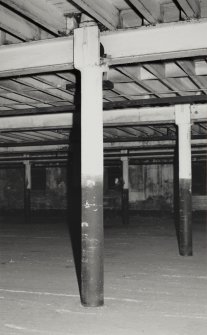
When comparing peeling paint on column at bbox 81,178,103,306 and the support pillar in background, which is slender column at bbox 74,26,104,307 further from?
the support pillar in background

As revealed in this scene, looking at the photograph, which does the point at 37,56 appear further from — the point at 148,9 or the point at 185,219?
the point at 185,219

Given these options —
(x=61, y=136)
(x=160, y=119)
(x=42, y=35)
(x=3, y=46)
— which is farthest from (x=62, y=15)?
(x=61, y=136)

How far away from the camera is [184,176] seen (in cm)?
1027

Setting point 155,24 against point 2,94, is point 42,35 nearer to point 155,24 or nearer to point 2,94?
point 155,24

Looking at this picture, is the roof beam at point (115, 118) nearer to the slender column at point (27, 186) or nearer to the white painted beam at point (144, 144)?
the white painted beam at point (144, 144)

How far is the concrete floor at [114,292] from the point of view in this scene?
16.8ft

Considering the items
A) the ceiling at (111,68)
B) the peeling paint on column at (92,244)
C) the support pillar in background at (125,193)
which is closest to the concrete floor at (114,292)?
the peeling paint on column at (92,244)

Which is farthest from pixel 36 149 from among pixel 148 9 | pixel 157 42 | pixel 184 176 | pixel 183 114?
pixel 148 9

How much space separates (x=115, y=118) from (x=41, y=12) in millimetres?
5926

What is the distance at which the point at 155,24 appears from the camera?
221 inches

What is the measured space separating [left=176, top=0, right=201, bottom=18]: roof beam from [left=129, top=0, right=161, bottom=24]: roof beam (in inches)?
14.7

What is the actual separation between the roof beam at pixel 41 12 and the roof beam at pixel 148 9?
45.8 inches

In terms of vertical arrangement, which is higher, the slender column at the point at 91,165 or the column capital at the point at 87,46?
the column capital at the point at 87,46

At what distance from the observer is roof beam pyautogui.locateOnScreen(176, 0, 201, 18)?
5.09m
